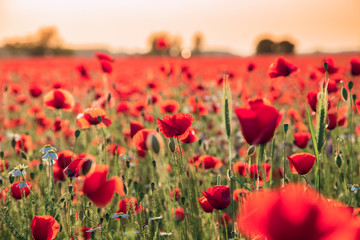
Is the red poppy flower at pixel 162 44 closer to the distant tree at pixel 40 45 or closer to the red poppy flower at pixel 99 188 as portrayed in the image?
the red poppy flower at pixel 99 188

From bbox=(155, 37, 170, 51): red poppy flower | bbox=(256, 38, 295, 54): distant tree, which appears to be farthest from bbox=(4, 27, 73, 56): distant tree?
bbox=(155, 37, 170, 51): red poppy flower

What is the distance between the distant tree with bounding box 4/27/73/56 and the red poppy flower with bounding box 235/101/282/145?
45875 millimetres

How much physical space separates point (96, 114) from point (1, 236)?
854 mm

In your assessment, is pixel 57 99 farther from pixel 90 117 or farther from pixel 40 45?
pixel 40 45

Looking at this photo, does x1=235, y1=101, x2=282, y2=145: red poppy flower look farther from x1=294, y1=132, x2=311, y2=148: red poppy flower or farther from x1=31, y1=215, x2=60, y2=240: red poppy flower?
x1=294, y1=132, x2=311, y2=148: red poppy flower

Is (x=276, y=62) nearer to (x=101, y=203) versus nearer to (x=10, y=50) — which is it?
(x=101, y=203)

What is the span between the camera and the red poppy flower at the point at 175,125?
1.43 meters

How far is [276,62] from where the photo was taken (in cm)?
189

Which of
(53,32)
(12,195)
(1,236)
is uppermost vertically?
(53,32)

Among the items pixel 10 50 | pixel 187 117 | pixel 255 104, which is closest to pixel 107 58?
pixel 187 117

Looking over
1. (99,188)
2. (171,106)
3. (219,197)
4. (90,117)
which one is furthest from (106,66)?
(99,188)

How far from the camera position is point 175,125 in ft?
4.74

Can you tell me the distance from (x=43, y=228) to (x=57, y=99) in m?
1.07

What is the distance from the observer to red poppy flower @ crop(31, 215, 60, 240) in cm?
131
